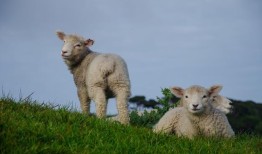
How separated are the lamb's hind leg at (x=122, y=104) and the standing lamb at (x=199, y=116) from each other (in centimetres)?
121

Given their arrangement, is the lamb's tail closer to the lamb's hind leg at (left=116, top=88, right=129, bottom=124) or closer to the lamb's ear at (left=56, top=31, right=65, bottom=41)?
the lamb's hind leg at (left=116, top=88, right=129, bottom=124)

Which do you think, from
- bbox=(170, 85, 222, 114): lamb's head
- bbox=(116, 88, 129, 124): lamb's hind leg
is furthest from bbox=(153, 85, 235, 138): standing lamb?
bbox=(116, 88, 129, 124): lamb's hind leg

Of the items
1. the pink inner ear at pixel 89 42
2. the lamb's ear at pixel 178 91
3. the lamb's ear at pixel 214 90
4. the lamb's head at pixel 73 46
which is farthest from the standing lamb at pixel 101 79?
the lamb's ear at pixel 214 90

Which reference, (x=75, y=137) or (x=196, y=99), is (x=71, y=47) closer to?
A: (x=196, y=99)

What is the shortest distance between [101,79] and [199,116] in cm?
269

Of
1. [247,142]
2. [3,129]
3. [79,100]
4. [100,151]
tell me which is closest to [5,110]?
[3,129]

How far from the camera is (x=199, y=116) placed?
42.9 ft

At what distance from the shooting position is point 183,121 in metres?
13.4

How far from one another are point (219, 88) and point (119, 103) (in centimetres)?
265

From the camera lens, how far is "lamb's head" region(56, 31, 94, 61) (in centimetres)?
1521

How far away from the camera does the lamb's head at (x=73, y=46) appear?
1521 centimetres

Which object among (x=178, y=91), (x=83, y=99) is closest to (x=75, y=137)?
(x=178, y=91)

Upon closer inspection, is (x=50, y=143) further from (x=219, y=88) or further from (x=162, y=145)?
(x=219, y=88)

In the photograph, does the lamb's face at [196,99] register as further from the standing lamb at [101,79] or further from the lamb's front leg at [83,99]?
the lamb's front leg at [83,99]
